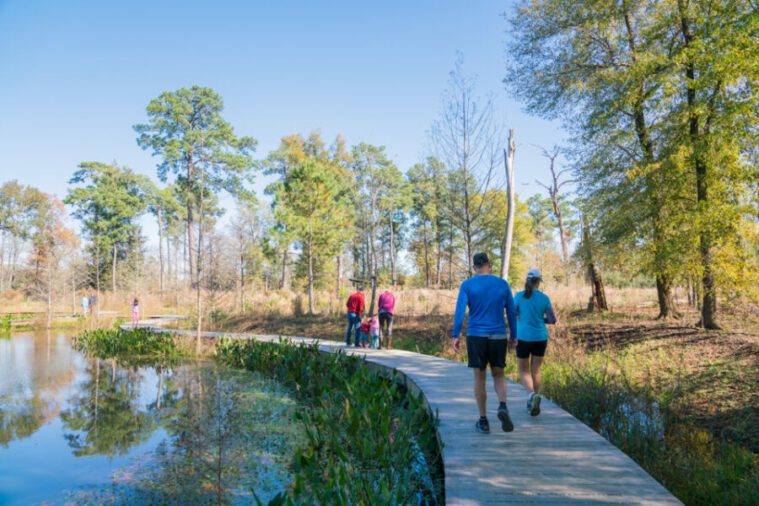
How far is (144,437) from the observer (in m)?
7.61

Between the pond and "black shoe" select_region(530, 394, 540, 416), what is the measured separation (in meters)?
2.99

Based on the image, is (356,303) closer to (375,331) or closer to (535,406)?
(375,331)

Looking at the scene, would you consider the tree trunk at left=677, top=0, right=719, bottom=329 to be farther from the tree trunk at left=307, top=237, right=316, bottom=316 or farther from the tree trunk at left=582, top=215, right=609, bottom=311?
the tree trunk at left=307, top=237, right=316, bottom=316

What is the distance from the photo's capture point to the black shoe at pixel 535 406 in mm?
5133

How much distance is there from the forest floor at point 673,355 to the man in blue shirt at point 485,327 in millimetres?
3021

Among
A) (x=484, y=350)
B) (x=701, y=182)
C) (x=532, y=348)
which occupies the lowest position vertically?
(x=532, y=348)

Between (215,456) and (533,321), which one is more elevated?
A: (533,321)

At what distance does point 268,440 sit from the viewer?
680 cm

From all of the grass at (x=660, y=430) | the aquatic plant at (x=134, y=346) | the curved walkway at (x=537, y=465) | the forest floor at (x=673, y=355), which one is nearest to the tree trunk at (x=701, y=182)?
the forest floor at (x=673, y=355)

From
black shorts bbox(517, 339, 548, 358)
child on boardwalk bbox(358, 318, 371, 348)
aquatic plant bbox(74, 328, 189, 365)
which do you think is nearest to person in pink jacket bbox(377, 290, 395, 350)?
child on boardwalk bbox(358, 318, 371, 348)

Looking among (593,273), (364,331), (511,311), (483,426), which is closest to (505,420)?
(483,426)

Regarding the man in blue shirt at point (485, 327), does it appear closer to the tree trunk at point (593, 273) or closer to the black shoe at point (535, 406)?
the black shoe at point (535, 406)

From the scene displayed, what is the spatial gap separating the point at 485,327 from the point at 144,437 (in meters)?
6.40

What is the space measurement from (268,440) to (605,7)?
46.7 ft
